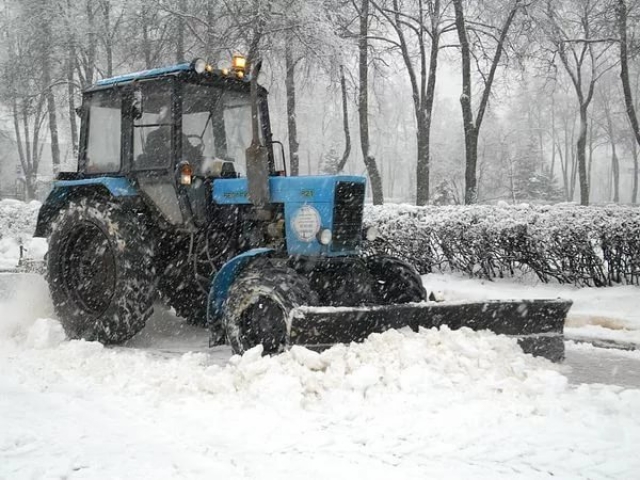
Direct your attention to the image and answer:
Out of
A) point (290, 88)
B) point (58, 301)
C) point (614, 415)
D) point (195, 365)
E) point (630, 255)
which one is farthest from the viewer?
point (290, 88)

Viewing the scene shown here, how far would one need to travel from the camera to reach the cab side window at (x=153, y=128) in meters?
6.33

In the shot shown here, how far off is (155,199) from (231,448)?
3337 millimetres

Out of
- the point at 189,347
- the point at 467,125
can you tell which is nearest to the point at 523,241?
the point at 189,347

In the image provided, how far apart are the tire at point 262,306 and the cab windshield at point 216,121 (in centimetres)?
158

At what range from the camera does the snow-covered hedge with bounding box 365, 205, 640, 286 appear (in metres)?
9.20

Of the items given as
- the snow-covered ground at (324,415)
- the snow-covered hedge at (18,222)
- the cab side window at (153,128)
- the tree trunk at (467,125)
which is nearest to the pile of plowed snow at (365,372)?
the snow-covered ground at (324,415)

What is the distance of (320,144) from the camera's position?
5306 centimetres

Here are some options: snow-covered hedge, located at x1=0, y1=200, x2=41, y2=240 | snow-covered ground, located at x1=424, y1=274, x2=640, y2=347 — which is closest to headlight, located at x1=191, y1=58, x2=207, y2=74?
snow-covered ground, located at x1=424, y1=274, x2=640, y2=347

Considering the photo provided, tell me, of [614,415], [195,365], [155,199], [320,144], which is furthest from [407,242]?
[320,144]

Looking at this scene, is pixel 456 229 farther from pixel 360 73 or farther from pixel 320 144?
pixel 320 144

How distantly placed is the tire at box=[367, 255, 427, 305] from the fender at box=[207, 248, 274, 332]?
3.76 feet

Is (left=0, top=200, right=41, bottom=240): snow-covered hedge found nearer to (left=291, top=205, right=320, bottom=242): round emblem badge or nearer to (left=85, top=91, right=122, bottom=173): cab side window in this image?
(left=85, top=91, right=122, bottom=173): cab side window

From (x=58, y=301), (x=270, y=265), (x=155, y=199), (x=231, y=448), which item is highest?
A: (x=155, y=199)

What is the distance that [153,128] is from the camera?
650 centimetres
